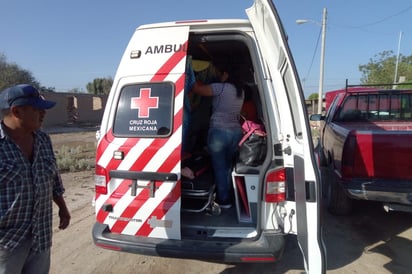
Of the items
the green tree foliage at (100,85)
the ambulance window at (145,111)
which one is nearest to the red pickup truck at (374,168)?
the ambulance window at (145,111)

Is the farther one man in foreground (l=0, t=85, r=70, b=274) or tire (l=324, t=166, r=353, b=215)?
tire (l=324, t=166, r=353, b=215)

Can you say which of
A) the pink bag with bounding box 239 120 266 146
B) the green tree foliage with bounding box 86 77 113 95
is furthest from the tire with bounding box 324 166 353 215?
the green tree foliage with bounding box 86 77 113 95

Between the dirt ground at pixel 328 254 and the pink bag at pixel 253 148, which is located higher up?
the pink bag at pixel 253 148

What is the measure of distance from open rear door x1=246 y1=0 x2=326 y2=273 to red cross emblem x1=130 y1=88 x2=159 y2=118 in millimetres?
1134

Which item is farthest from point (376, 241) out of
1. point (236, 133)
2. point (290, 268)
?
point (236, 133)

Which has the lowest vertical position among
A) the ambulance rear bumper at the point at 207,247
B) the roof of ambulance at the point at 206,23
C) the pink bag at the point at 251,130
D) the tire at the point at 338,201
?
the tire at the point at 338,201

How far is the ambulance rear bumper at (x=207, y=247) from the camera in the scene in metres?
2.56

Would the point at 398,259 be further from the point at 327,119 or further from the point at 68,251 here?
the point at 68,251

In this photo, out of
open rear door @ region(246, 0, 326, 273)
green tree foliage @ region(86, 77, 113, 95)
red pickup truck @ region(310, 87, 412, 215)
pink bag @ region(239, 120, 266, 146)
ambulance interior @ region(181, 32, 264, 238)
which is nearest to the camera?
open rear door @ region(246, 0, 326, 273)

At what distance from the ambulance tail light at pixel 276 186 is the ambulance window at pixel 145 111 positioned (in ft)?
3.35

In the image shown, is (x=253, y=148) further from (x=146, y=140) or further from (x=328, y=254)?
(x=328, y=254)

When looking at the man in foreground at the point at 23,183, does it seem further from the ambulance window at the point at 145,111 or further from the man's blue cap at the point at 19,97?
the ambulance window at the point at 145,111

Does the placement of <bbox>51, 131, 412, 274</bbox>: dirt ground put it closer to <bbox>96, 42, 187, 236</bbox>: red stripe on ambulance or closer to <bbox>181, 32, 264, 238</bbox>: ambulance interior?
<bbox>181, 32, 264, 238</bbox>: ambulance interior

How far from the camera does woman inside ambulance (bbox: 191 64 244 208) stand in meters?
3.34
